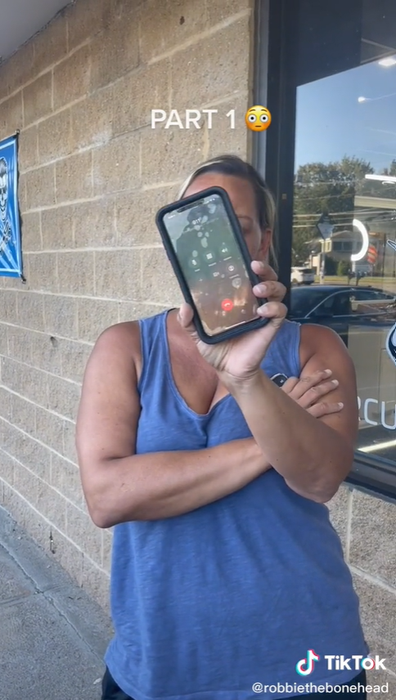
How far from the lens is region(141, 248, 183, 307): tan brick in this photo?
9.19 ft

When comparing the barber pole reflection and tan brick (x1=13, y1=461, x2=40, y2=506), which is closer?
the barber pole reflection

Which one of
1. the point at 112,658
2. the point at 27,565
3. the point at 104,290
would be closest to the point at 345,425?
the point at 112,658

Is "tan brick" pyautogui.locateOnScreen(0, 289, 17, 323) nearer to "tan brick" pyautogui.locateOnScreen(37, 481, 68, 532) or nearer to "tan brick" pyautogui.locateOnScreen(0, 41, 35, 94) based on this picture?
"tan brick" pyautogui.locateOnScreen(37, 481, 68, 532)

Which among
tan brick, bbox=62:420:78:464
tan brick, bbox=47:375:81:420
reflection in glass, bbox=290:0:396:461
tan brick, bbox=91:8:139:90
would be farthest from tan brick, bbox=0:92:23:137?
reflection in glass, bbox=290:0:396:461

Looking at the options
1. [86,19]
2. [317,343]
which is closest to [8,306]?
[86,19]

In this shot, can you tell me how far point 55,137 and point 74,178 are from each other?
377 millimetres

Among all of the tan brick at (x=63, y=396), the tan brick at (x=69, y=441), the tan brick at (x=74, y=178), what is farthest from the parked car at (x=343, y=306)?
the tan brick at (x=69, y=441)

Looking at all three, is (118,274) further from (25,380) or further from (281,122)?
(25,380)

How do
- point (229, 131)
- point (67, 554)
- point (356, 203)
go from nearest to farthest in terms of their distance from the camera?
1. point (356, 203)
2. point (229, 131)
3. point (67, 554)

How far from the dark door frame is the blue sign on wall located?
7.89 feet

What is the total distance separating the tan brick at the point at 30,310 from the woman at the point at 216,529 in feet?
9.29

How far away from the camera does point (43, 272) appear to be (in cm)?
400

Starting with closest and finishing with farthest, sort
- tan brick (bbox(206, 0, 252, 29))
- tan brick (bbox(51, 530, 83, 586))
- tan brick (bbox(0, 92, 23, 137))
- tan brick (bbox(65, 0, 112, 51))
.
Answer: tan brick (bbox(206, 0, 252, 29)) < tan brick (bbox(65, 0, 112, 51)) < tan brick (bbox(51, 530, 83, 586)) < tan brick (bbox(0, 92, 23, 137))

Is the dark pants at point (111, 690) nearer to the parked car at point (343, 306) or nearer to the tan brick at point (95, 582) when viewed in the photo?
the parked car at point (343, 306)
